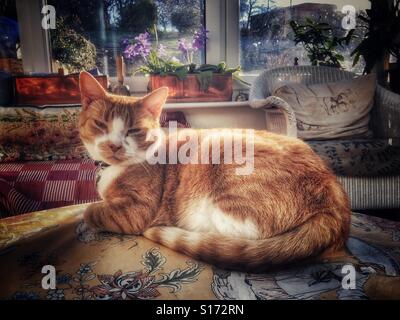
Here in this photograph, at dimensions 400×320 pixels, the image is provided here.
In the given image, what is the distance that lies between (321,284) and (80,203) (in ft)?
2.13

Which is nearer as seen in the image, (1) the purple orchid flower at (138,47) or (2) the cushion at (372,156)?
(2) the cushion at (372,156)

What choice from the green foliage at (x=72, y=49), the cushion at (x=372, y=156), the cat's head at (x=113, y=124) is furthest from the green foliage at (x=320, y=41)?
the cat's head at (x=113, y=124)

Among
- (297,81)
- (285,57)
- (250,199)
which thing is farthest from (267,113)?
(285,57)

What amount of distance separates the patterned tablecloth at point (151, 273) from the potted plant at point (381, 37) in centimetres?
160

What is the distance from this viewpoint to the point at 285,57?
2213 mm

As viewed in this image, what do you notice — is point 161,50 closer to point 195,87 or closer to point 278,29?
point 195,87

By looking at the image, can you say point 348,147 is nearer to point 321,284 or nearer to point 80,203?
point 321,284

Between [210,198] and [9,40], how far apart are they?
142cm

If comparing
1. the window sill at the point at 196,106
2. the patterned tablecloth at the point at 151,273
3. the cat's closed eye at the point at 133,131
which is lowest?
the patterned tablecloth at the point at 151,273

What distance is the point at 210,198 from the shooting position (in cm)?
92

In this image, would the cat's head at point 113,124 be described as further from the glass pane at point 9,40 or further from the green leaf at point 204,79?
the glass pane at point 9,40

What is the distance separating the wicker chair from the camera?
1.16 meters

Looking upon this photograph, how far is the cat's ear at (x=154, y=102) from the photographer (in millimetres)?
955

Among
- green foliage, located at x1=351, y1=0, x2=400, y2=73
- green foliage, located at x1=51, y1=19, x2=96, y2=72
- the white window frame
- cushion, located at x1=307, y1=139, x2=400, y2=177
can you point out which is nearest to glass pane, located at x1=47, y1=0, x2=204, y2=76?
green foliage, located at x1=51, y1=19, x2=96, y2=72
